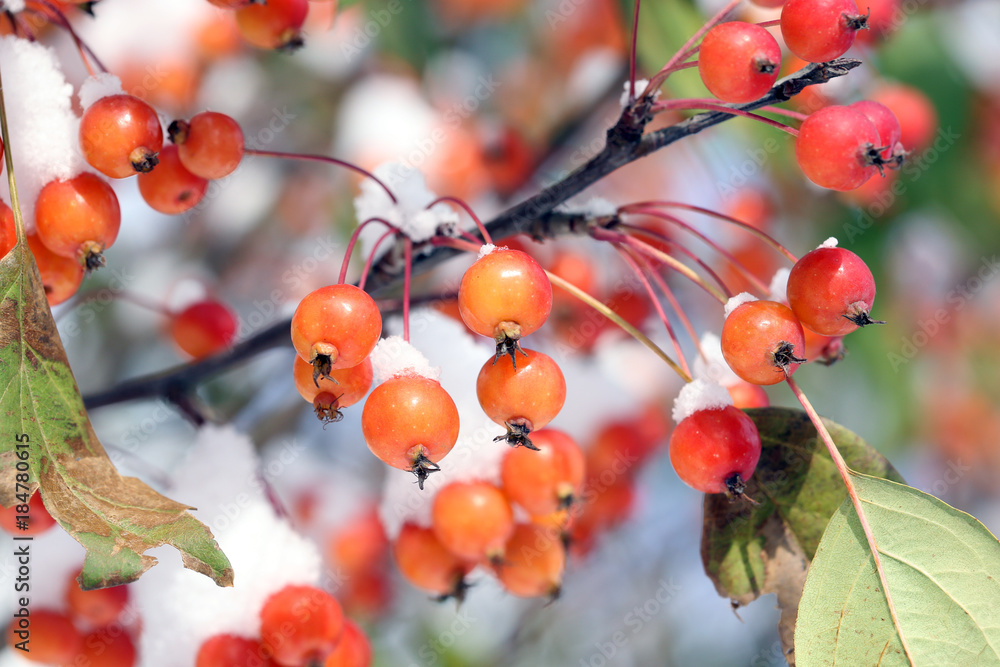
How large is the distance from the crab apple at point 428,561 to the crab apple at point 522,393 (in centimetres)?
55

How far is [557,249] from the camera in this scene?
197cm

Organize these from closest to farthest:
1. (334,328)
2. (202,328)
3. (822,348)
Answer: (334,328) < (822,348) < (202,328)

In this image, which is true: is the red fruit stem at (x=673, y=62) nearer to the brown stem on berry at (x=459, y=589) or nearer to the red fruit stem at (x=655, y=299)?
the red fruit stem at (x=655, y=299)

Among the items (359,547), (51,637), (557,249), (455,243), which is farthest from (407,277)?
(359,547)

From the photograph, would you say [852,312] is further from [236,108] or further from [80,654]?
[236,108]

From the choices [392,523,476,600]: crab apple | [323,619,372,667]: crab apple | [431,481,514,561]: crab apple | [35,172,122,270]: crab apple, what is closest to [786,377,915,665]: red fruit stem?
[431,481,514,561]: crab apple

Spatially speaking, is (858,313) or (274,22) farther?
(274,22)

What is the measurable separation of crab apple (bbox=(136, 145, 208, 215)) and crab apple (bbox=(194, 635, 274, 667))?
0.65 metres

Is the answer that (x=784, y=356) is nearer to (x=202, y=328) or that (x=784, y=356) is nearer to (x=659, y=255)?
(x=659, y=255)

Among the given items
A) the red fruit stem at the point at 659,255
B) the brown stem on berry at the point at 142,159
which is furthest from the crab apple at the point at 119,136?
the red fruit stem at the point at 659,255

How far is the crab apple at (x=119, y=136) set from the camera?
93 centimetres

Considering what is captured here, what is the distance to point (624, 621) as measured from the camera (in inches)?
134

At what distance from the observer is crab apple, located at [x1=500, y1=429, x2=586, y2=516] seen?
124 cm

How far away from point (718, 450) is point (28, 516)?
103 cm
